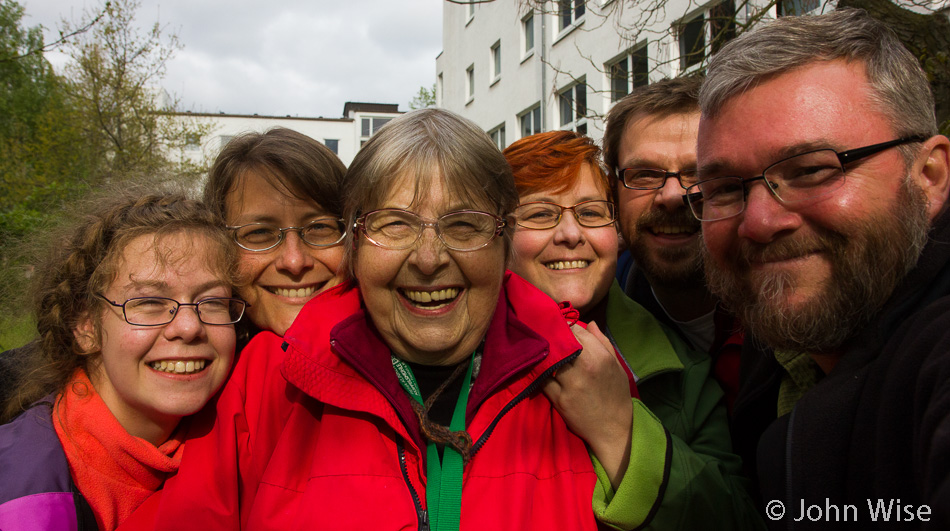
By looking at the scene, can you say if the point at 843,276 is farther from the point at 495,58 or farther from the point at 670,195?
the point at 495,58

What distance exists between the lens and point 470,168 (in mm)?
1974

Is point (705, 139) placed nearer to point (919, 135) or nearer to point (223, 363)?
point (919, 135)

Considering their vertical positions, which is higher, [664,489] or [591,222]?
[591,222]

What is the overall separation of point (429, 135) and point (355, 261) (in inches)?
20.5

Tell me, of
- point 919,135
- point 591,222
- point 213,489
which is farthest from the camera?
point 591,222

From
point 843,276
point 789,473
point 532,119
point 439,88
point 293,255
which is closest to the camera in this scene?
point 789,473

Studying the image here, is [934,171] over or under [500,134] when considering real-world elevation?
under

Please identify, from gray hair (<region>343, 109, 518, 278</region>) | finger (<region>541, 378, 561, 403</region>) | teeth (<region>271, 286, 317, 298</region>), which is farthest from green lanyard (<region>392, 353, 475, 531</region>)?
teeth (<region>271, 286, 317, 298</region>)

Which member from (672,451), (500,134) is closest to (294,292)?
(672,451)

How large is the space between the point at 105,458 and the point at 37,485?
0.23m

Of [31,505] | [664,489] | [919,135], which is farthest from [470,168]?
[31,505]

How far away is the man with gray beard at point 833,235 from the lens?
1.39 meters

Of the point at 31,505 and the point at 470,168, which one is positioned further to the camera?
the point at 470,168

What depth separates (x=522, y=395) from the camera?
1913 millimetres
